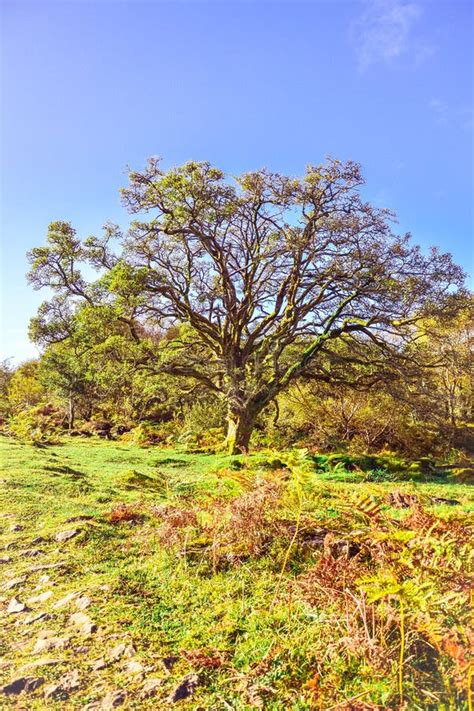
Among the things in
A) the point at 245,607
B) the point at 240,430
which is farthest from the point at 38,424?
the point at 245,607

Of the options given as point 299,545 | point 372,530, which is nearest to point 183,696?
point 372,530

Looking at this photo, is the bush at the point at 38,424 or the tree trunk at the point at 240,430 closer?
the tree trunk at the point at 240,430

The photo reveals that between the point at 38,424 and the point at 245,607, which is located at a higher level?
the point at 38,424

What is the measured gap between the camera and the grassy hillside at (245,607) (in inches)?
105

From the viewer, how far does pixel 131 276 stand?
1504cm

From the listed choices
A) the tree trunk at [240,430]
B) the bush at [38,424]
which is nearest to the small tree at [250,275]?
the tree trunk at [240,430]

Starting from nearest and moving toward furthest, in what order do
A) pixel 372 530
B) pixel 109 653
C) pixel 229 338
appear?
pixel 109 653, pixel 372 530, pixel 229 338

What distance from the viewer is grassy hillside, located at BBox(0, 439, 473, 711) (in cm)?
268

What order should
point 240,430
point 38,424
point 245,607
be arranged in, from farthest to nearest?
point 38,424 < point 240,430 < point 245,607

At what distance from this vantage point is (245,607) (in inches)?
148

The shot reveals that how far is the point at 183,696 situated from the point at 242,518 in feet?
6.86

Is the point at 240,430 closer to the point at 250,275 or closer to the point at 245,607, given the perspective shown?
the point at 250,275

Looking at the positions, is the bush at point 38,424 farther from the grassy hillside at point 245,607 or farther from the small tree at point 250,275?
the grassy hillside at point 245,607

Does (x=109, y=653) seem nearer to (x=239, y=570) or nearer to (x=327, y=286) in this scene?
(x=239, y=570)
